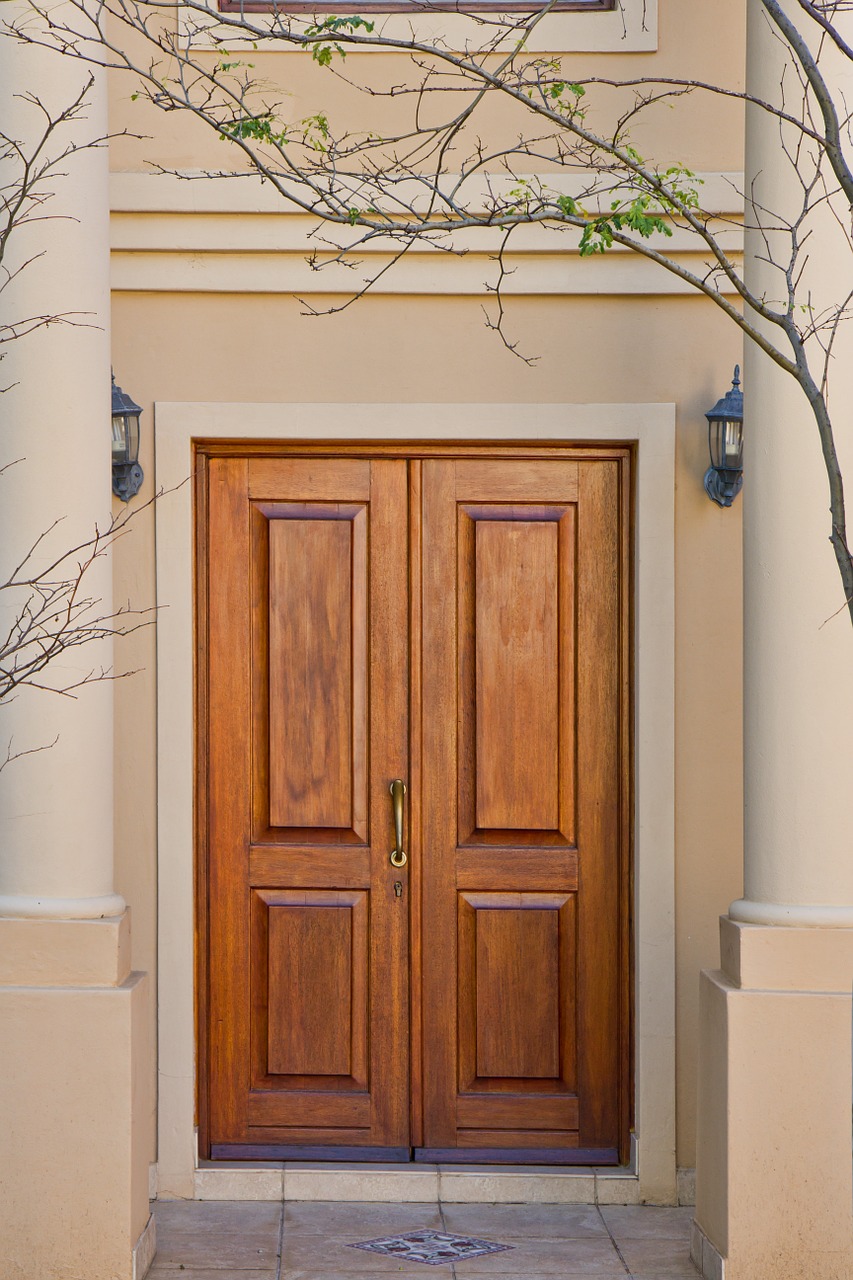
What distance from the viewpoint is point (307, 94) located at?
509 cm

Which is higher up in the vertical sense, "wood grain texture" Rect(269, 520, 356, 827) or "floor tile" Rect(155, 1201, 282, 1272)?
"wood grain texture" Rect(269, 520, 356, 827)

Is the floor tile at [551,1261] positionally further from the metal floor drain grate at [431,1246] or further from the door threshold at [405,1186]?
the door threshold at [405,1186]

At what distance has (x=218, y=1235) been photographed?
473cm

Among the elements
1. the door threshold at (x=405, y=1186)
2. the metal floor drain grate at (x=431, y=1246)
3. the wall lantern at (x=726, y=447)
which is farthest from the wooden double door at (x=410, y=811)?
the metal floor drain grate at (x=431, y=1246)

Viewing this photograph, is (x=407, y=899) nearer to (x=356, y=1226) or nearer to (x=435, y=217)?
(x=356, y=1226)

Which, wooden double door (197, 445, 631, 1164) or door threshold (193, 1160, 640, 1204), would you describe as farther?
wooden double door (197, 445, 631, 1164)

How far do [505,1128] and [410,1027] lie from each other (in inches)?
20.4

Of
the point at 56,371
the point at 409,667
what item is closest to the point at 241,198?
the point at 56,371

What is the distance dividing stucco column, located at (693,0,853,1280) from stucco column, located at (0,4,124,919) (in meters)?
2.01

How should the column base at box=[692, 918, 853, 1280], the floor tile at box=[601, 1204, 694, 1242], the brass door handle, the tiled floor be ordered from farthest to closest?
1. the brass door handle
2. the floor tile at box=[601, 1204, 694, 1242]
3. the tiled floor
4. the column base at box=[692, 918, 853, 1280]

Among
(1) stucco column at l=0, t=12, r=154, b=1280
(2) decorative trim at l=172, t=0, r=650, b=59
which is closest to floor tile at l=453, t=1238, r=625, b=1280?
(1) stucco column at l=0, t=12, r=154, b=1280

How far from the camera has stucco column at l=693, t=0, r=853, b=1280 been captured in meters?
4.15

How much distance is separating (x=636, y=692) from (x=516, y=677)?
17.7 inches

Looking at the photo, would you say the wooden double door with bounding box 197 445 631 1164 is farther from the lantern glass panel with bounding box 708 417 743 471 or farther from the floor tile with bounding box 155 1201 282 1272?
the lantern glass panel with bounding box 708 417 743 471
